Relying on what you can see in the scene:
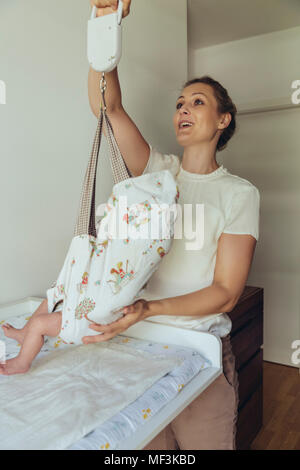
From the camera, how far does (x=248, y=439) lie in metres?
1.78

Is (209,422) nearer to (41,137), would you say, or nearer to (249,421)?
(249,421)

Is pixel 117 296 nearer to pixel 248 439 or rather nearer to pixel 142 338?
pixel 142 338

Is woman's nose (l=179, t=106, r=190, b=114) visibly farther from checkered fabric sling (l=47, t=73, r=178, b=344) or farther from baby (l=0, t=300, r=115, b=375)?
baby (l=0, t=300, r=115, b=375)

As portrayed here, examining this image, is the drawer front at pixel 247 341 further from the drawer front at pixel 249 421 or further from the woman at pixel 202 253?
the woman at pixel 202 253

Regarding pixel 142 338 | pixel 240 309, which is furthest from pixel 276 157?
pixel 142 338

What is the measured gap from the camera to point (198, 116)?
4.42 feet

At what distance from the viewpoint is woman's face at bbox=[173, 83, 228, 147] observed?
4.42ft

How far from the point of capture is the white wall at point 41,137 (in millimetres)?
1310

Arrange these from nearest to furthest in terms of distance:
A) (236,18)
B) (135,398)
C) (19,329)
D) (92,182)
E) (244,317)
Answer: (135,398)
(92,182)
(19,329)
(244,317)
(236,18)

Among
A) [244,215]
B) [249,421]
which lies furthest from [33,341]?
[249,421]

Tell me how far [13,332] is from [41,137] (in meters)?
0.69

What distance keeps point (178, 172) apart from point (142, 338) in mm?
611

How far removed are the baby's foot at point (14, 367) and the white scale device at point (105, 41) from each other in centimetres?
75

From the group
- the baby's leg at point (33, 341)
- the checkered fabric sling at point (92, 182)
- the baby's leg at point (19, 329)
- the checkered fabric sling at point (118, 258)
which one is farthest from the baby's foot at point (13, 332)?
the checkered fabric sling at point (92, 182)
